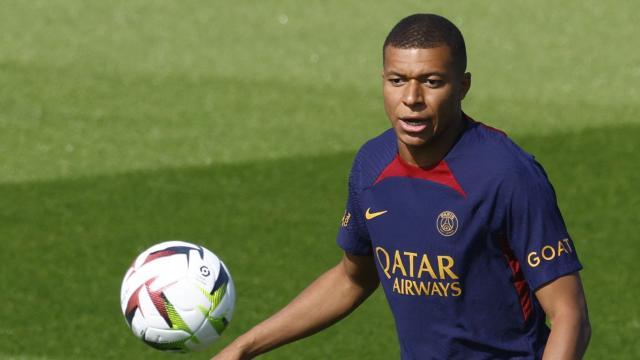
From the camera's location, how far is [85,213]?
474 inches

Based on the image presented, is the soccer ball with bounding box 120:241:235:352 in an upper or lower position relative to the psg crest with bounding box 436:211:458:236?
lower

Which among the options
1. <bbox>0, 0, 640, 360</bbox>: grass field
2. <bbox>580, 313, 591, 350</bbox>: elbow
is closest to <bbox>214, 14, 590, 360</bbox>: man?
<bbox>580, 313, 591, 350</bbox>: elbow

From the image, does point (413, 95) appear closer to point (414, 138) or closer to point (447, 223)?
point (414, 138)

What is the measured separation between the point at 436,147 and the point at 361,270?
81 centimetres

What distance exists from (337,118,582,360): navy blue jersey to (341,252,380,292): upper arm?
10.5 inches

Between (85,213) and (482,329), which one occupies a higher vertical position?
(482,329)

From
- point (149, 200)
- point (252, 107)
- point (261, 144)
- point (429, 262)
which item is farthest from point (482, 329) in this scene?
point (252, 107)

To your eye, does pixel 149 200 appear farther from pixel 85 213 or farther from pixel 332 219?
pixel 332 219

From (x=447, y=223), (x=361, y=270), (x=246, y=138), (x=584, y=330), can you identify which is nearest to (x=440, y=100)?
(x=447, y=223)

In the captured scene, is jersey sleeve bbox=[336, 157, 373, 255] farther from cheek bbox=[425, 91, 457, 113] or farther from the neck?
cheek bbox=[425, 91, 457, 113]

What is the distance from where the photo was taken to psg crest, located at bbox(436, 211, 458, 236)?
5.33 m

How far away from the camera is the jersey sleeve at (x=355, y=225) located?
575 centimetres

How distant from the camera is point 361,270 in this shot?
599 cm

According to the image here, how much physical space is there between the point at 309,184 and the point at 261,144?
155 centimetres
